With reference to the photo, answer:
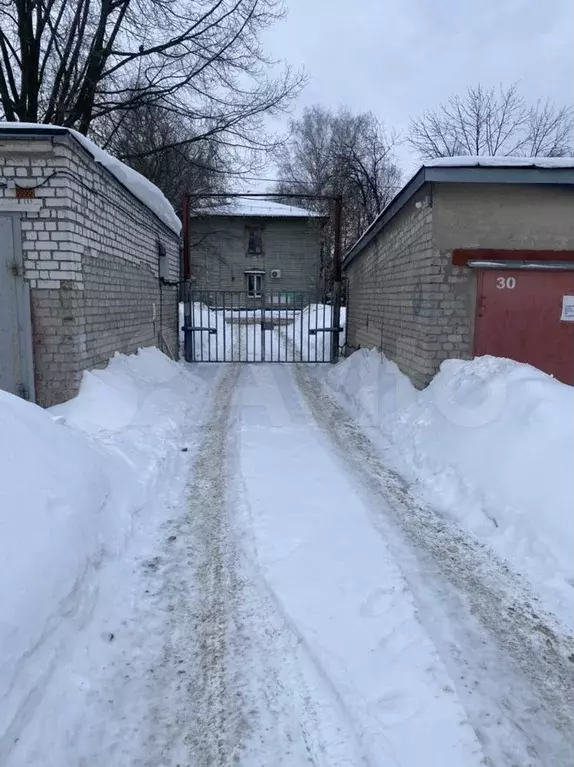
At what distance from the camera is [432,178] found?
5.98 meters

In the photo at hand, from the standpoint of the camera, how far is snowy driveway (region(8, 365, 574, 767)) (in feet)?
6.56

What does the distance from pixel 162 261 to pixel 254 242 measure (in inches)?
765

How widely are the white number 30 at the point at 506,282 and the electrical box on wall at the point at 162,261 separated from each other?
6.92 m

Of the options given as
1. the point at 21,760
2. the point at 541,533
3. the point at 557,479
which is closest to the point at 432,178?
the point at 557,479

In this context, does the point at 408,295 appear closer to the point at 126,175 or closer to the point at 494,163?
the point at 494,163

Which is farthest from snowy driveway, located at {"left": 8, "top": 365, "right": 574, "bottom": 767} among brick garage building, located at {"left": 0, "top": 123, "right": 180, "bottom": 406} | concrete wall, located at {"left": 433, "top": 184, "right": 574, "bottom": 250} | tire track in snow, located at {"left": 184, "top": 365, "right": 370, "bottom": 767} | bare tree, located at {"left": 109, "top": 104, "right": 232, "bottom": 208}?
bare tree, located at {"left": 109, "top": 104, "right": 232, "bottom": 208}

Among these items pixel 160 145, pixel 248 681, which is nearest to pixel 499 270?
pixel 248 681

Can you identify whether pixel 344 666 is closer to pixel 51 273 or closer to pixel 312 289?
pixel 51 273

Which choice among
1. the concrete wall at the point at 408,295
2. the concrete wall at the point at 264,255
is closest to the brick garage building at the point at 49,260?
the concrete wall at the point at 408,295

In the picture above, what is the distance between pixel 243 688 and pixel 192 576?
3.25 ft

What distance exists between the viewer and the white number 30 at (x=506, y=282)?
6.29 m

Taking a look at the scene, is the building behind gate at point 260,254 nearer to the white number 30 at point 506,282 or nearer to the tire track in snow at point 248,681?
the white number 30 at point 506,282

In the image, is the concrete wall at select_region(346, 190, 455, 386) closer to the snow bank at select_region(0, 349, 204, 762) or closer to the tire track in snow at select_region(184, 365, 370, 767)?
the snow bank at select_region(0, 349, 204, 762)

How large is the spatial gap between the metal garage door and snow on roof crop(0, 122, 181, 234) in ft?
3.05
